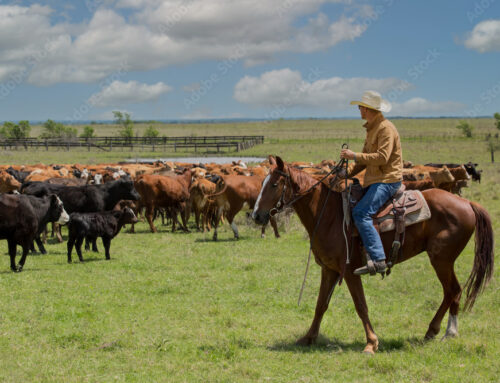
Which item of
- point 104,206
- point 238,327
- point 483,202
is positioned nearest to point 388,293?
point 238,327

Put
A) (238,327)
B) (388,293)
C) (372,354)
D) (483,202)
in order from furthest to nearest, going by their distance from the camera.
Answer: (483,202) < (388,293) < (238,327) < (372,354)

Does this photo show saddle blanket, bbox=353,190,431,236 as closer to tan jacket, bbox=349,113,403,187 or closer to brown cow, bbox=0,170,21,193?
tan jacket, bbox=349,113,403,187

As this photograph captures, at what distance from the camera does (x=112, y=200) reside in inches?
590

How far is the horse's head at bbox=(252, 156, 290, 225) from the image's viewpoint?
6.15m

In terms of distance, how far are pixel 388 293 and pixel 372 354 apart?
339 cm

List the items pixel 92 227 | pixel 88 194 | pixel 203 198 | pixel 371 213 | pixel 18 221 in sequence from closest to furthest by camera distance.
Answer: pixel 371 213
pixel 18 221
pixel 92 227
pixel 88 194
pixel 203 198

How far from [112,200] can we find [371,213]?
1043 centimetres

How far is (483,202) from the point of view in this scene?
20984mm

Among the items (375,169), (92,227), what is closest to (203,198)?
(92,227)

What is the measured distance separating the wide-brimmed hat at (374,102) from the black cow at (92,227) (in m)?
7.69

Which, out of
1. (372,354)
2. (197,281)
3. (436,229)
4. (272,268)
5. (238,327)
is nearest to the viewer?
(372,354)

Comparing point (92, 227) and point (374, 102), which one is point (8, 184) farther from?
point (374, 102)

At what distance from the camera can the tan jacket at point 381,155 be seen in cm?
593

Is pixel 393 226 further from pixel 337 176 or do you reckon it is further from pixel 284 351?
pixel 284 351
